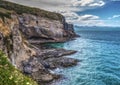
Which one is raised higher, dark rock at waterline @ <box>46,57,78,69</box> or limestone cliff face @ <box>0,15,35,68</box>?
limestone cliff face @ <box>0,15,35,68</box>

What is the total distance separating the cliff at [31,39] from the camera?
1844 inches

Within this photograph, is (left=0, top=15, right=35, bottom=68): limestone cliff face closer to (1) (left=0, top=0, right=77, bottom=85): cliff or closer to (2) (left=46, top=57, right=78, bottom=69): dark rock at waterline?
(1) (left=0, top=0, right=77, bottom=85): cliff

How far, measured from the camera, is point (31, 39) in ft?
456

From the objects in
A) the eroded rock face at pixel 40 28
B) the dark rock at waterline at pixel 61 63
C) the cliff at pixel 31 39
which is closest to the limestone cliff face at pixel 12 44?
the cliff at pixel 31 39

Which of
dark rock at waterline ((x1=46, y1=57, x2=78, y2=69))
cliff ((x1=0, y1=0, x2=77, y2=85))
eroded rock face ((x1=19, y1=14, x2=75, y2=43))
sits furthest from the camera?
eroded rock face ((x1=19, y1=14, x2=75, y2=43))

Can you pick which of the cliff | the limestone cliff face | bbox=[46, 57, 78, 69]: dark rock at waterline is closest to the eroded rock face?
the cliff

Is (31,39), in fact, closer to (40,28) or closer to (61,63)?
(40,28)

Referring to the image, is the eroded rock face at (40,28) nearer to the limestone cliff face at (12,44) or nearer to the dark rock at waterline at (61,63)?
the dark rock at waterline at (61,63)

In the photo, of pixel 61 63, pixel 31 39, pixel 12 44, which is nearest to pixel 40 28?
pixel 31 39

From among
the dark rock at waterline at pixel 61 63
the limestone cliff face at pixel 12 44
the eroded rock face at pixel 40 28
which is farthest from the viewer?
the eroded rock face at pixel 40 28

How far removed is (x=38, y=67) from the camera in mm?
59156

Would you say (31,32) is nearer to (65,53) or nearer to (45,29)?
(45,29)

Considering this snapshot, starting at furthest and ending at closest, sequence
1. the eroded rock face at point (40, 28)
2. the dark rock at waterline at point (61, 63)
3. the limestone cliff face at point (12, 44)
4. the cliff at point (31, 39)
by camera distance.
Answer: the eroded rock face at point (40, 28) < the dark rock at waterline at point (61, 63) < the cliff at point (31, 39) < the limestone cliff face at point (12, 44)

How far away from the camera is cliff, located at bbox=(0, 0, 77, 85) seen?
46828 mm
